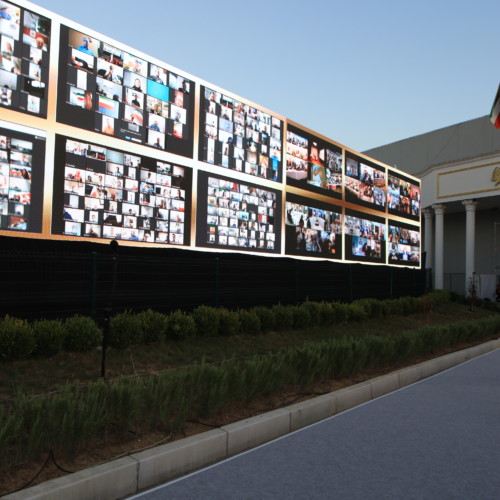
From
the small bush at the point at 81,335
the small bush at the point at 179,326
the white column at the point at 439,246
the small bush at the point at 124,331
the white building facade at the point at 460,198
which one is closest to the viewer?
the small bush at the point at 81,335

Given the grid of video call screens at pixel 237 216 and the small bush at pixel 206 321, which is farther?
the grid of video call screens at pixel 237 216

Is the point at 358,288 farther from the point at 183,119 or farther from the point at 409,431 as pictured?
the point at 409,431

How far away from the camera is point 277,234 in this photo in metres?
17.4

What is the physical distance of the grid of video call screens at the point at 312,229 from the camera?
18.1 metres

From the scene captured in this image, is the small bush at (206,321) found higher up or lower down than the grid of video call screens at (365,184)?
lower down

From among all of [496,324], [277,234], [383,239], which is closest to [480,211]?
[383,239]

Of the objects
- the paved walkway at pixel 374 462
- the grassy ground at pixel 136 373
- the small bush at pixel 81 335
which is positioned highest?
the small bush at pixel 81 335

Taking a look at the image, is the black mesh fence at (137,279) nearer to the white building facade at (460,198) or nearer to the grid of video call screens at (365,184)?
the grid of video call screens at (365,184)

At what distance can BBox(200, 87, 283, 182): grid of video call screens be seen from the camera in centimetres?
1467

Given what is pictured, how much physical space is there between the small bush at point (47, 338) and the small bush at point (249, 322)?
5177 millimetres

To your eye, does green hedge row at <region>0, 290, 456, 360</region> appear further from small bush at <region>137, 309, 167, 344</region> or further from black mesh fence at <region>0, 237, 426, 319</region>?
black mesh fence at <region>0, 237, 426, 319</region>

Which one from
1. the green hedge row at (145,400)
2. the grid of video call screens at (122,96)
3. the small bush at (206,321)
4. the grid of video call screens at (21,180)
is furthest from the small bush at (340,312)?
the grid of video call screens at (21,180)

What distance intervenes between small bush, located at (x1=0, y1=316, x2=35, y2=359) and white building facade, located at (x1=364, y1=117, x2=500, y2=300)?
1279 inches

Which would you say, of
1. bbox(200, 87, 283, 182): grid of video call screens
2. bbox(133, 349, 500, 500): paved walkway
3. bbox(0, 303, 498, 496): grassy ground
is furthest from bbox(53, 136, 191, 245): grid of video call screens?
bbox(133, 349, 500, 500): paved walkway
